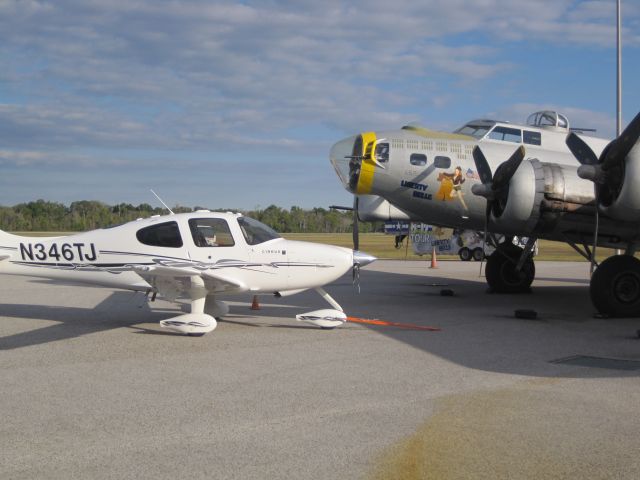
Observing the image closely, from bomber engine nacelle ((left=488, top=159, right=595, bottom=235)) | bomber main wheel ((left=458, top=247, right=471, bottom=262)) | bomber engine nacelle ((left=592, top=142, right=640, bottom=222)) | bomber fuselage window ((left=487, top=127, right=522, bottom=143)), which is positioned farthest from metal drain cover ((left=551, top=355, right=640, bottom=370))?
bomber main wheel ((left=458, top=247, right=471, bottom=262))

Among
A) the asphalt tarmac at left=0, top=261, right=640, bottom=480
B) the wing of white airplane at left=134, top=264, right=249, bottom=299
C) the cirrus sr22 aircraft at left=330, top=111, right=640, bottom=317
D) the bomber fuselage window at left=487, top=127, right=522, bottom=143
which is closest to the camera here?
the asphalt tarmac at left=0, top=261, right=640, bottom=480

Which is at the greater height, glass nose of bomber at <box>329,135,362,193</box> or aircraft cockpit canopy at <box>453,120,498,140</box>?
aircraft cockpit canopy at <box>453,120,498,140</box>

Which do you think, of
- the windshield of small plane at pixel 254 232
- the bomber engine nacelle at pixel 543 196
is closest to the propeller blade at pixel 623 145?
the bomber engine nacelle at pixel 543 196

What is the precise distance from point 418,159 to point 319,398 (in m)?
9.14

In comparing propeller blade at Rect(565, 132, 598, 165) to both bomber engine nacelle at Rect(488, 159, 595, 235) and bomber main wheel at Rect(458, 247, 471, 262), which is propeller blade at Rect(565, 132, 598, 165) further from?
bomber main wheel at Rect(458, 247, 471, 262)

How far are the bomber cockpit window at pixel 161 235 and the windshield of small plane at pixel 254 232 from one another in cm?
Result: 112

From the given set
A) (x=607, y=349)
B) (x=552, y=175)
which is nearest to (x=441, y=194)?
(x=552, y=175)

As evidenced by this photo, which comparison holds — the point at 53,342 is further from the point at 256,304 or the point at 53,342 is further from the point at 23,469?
the point at 23,469

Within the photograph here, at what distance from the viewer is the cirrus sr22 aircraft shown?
11422 mm

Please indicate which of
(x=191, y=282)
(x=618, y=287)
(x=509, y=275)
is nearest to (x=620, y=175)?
(x=618, y=287)

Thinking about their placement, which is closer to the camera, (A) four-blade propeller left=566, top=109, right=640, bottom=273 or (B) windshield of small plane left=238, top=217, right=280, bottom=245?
(A) four-blade propeller left=566, top=109, right=640, bottom=273

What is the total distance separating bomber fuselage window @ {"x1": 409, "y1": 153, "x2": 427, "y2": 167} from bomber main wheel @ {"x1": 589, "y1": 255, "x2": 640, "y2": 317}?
447 centimetres

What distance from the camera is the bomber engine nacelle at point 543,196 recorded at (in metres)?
12.4

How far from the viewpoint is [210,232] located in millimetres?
11305
